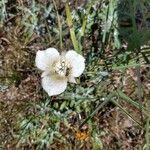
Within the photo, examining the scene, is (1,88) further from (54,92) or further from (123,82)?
(123,82)

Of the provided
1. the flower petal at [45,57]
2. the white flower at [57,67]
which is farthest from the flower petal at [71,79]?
the flower petal at [45,57]

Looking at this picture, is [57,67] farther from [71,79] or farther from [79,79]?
[79,79]

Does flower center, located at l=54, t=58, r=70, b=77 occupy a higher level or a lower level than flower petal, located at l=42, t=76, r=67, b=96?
higher

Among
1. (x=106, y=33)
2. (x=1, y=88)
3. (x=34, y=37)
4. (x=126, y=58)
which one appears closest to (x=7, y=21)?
(x=34, y=37)

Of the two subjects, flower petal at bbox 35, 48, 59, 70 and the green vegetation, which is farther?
the green vegetation

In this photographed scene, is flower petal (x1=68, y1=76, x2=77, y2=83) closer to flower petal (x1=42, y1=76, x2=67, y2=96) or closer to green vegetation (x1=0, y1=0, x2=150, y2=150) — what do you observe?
flower petal (x1=42, y1=76, x2=67, y2=96)

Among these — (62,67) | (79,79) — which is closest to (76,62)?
(62,67)

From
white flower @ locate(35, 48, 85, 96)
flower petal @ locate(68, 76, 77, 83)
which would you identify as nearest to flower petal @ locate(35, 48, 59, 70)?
white flower @ locate(35, 48, 85, 96)
